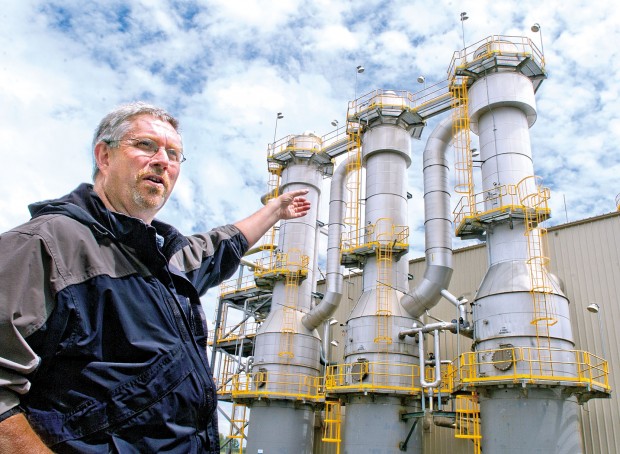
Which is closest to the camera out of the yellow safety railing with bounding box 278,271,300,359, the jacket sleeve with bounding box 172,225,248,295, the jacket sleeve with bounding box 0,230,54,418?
the jacket sleeve with bounding box 0,230,54,418

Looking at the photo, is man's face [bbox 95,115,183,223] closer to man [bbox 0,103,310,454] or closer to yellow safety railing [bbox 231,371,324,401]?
man [bbox 0,103,310,454]

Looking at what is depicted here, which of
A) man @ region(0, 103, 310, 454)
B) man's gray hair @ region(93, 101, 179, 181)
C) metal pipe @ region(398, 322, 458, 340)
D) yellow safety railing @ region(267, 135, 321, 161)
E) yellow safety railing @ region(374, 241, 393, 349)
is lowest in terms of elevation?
man @ region(0, 103, 310, 454)

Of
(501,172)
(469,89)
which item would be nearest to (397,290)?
(501,172)

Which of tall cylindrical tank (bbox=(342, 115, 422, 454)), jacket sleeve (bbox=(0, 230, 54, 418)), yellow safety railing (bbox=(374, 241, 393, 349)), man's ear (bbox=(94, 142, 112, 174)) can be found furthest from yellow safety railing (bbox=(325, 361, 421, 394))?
jacket sleeve (bbox=(0, 230, 54, 418))

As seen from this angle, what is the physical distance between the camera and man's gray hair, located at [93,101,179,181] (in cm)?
227

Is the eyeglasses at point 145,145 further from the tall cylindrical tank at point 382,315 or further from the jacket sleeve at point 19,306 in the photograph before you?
the tall cylindrical tank at point 382,315

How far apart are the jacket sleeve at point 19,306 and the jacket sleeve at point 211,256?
2.68 feet

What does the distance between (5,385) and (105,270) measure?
1.55ft

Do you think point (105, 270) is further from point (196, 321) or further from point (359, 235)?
point (359, 235)

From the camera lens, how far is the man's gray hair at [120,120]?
2.27 metres

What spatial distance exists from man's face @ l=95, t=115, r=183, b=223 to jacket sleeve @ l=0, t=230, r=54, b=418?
58cm

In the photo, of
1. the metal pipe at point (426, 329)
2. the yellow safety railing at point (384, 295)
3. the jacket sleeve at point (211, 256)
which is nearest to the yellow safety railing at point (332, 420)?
the yellow safety railing at point (384, 295)

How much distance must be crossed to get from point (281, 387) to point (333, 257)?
6166 millimetres

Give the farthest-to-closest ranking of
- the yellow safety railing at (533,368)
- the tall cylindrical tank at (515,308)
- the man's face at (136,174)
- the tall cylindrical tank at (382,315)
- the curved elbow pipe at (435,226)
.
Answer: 1. the curved elbow pipe at (435,226)
2. the tall cylindrical tank at (382,315)
3. the tall cylindrical tank at (515,308)
4. the yellow safety railing at (533,368)
5. the man's face at (136,174)
